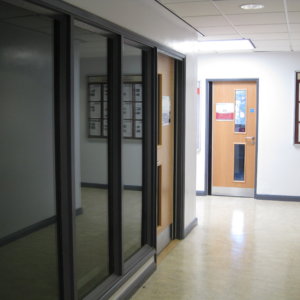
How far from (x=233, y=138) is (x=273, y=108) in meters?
0.81

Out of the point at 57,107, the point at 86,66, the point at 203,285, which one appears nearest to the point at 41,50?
the point at 86,66

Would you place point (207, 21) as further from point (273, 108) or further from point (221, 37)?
point (273, 108)

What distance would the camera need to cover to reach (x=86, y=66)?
10.6 feet

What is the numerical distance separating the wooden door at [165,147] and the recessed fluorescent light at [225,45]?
136 cm

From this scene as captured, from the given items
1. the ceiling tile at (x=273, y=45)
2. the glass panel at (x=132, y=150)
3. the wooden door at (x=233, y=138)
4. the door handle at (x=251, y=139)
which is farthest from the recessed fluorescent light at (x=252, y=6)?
the door handle at (x=251, y=139)

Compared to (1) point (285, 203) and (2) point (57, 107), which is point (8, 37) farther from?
(1) point (285, 203)

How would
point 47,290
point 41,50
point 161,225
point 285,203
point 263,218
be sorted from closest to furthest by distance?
1. point 47,290
2. point 41,50
3. point 161,225
4. point 263,218
5. point 285,203

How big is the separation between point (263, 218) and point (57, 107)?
4108mm

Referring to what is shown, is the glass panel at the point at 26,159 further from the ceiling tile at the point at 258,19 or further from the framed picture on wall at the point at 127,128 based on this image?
the ceiling tile at the point at 258,19

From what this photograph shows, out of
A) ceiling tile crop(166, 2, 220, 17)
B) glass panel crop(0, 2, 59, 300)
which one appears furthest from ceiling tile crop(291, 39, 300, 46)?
glass panel crop(0, 2, 59, 300)

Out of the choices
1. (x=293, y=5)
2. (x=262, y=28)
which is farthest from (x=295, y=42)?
(x=293, y=5)

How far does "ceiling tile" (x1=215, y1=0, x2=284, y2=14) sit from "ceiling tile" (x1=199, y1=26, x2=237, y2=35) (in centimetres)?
81

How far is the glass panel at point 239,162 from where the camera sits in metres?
7.26

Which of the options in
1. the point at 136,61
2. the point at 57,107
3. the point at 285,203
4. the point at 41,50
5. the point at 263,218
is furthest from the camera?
the point at 285,203
